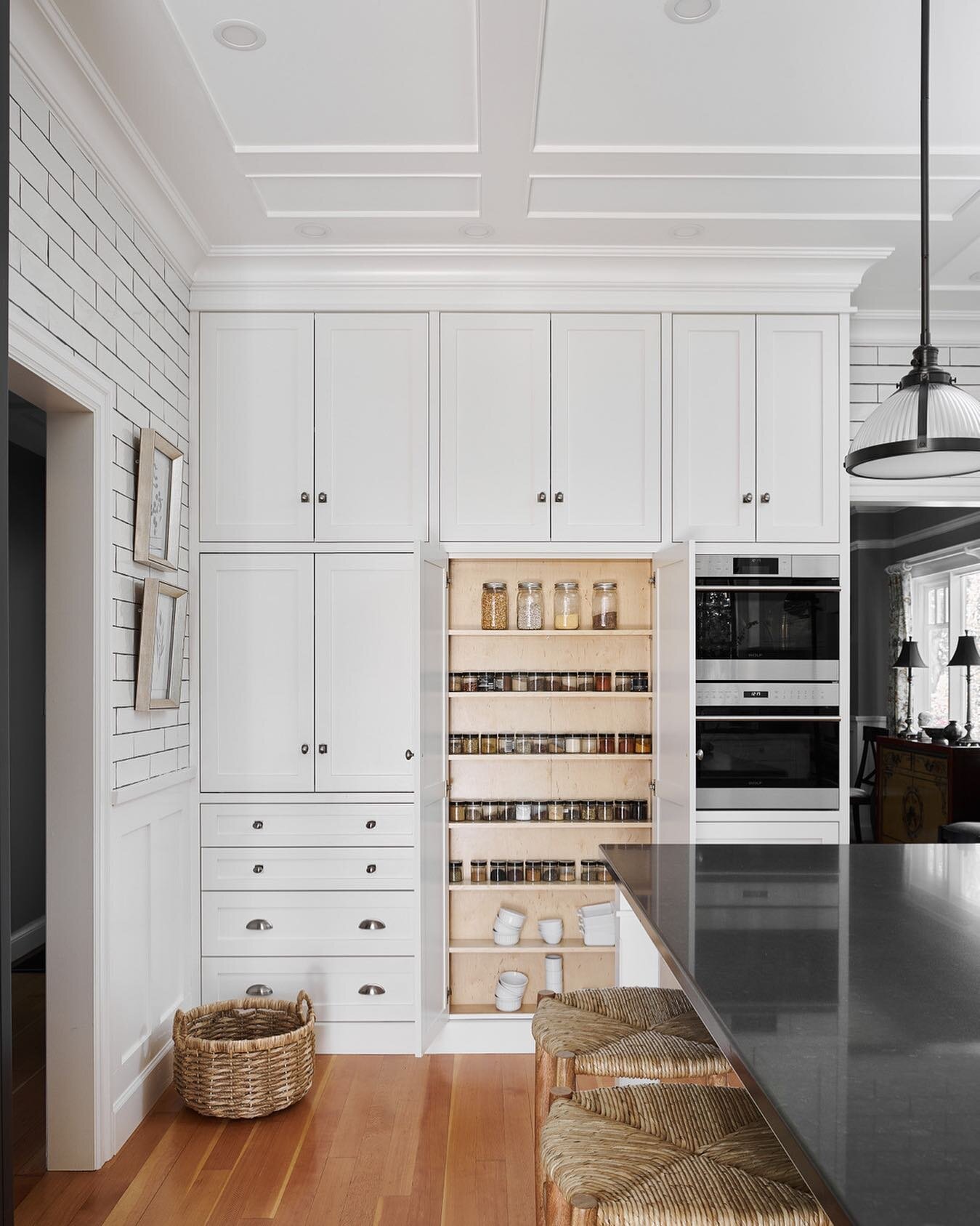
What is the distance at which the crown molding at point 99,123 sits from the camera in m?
2.21

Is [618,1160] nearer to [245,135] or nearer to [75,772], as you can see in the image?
[75,772]

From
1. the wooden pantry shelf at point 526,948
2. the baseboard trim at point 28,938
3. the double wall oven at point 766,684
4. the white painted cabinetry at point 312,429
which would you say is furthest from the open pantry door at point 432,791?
the baseboard trim at point 28,938

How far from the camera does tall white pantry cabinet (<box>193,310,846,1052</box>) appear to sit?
140 inches

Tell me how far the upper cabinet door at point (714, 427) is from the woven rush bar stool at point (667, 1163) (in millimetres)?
2397

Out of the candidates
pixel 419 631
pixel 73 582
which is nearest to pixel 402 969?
pixel 419 631

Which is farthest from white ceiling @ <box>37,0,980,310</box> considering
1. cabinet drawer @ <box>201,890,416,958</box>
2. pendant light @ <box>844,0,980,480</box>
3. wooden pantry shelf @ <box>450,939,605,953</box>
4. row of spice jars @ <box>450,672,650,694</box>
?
wooden pantry shelf @ <box>450,939,605,953</box>

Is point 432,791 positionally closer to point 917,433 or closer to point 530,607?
point 530,607

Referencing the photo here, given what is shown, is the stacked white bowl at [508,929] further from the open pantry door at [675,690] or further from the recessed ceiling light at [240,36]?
the recessed ceiling light at [240,36]

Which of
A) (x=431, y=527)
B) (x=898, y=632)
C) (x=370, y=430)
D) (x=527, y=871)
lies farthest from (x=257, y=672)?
(x=898, y=632)

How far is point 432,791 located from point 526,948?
2.87ft

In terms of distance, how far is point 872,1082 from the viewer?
937 millimetres

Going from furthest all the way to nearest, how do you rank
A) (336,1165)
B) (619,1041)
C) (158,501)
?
(158,501)
(336,1165)
(619,1041)

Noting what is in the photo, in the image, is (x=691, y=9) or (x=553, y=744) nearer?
(x=691, y=9)

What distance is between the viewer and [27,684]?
4789 mm
